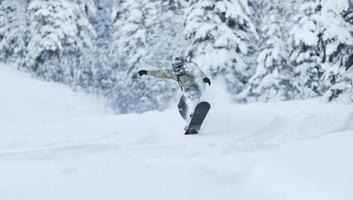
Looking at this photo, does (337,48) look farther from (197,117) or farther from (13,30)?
(13,30)

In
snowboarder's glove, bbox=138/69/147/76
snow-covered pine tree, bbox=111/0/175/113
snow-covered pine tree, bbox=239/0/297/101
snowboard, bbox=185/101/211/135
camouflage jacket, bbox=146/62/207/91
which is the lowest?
snow-covered pine tree, bbox=111/0/175/113

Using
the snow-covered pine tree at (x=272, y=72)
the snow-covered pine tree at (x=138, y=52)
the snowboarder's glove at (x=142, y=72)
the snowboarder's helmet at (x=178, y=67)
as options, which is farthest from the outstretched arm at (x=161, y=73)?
the snow-covered pine tree at (x=138, y=52)

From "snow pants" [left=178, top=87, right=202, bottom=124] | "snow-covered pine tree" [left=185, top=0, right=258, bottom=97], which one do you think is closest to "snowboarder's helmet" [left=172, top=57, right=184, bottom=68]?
"snow pants" [left=178, top=87, right=202, bottom=124]

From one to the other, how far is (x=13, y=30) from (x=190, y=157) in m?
24.9

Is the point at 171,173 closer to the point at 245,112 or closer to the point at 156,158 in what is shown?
the point at 156,158

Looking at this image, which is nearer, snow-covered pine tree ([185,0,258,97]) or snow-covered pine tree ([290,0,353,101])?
snow-covered pine tree ([290,0,353,101])

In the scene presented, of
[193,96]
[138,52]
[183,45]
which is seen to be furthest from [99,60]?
[193,96]

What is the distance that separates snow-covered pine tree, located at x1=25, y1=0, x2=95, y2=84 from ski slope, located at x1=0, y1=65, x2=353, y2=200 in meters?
15.2

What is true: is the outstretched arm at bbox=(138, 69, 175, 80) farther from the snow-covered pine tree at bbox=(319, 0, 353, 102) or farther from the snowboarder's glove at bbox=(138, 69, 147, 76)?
the snow-covered pine tree at bbox=(319, 0, 353, 102)

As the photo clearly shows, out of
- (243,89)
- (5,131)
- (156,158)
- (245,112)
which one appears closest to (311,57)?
(243,89)

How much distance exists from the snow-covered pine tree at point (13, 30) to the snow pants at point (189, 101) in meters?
20.9

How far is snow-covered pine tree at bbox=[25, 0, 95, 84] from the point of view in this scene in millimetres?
27344

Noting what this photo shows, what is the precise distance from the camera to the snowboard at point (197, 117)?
10.3m

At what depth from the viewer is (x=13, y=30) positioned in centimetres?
3041
